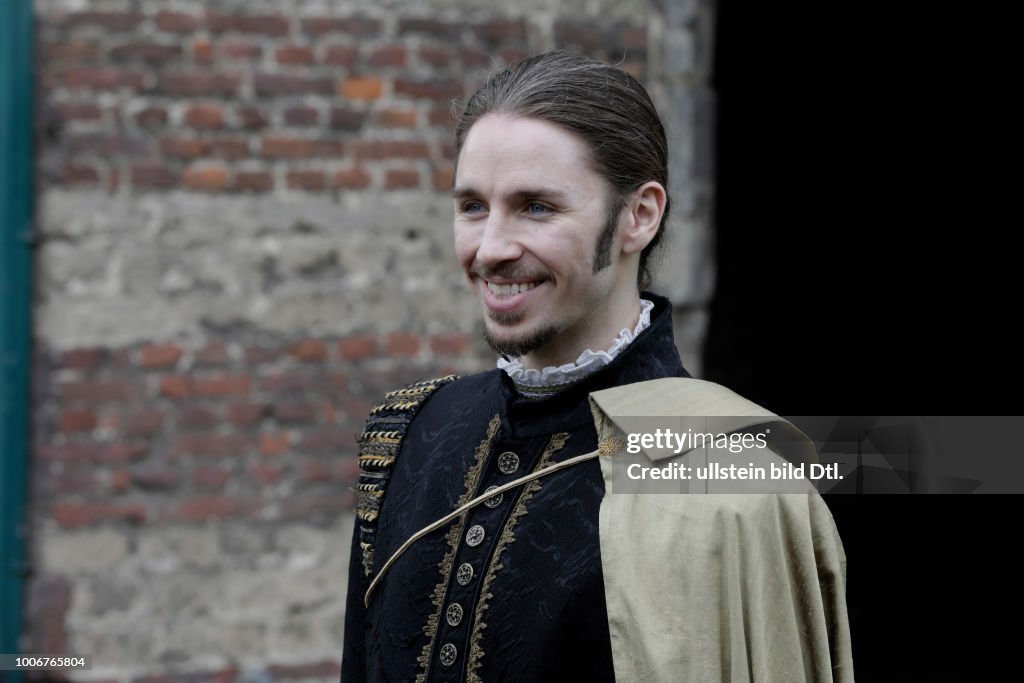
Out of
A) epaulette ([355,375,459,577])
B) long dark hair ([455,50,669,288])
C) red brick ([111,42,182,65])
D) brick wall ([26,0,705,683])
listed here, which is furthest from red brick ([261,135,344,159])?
long dark hair ([455,50,669,288])

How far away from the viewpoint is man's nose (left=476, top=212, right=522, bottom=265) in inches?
72.5

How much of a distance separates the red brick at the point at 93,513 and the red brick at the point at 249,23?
1401mm

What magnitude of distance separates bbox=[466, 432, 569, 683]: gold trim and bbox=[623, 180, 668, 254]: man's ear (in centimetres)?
34

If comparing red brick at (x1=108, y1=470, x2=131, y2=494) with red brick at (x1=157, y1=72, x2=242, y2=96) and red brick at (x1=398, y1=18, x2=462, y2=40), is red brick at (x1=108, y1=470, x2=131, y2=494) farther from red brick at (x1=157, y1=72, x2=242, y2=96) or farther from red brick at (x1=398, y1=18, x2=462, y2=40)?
red brick at (x1=398, y1=18, x2=462, y2=40)

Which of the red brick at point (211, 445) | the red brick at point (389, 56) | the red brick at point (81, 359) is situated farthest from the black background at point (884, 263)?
the red brick at point (81, 359)

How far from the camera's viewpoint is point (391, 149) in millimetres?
3602

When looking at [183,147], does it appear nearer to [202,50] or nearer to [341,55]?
[202,50]

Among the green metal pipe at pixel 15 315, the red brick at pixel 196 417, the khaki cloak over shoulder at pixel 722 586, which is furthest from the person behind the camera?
the red brick at pixel 196 417

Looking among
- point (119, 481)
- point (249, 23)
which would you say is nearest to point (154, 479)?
point (119, 481)

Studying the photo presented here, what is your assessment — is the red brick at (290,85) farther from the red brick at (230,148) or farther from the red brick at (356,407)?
the red brick at (356,407)

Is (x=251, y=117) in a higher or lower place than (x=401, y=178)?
higher

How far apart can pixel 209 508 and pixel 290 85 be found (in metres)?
1.27

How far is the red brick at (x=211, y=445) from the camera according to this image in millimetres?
3447

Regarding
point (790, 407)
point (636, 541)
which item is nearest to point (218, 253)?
point (636, 541)
